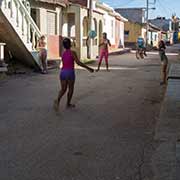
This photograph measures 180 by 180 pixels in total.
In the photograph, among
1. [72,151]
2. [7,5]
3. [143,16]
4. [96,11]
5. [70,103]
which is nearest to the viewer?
[72,151]

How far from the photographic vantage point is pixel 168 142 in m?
6.59

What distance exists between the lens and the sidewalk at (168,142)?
5.22 m

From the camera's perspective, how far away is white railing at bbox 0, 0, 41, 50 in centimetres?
1672

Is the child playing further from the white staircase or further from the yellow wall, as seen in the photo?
the yellow wall

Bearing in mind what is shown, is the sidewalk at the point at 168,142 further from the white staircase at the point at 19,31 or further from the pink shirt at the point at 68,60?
the white staircase at the point at 19,31

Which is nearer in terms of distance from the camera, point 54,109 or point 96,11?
point 54,109

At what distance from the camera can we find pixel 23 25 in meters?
18.1

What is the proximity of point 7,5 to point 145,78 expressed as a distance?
20.2ft

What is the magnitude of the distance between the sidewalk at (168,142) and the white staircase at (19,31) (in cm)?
852

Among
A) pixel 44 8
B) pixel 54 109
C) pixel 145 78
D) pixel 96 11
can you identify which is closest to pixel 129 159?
pixel 54 109

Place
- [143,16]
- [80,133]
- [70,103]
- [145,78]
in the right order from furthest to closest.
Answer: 1. [143,16]
2. [145,78]
3. [70,103]
4. [80,133]

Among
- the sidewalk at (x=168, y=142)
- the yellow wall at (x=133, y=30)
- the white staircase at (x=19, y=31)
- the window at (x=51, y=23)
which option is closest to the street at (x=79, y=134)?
the sidewalk at (x=168, y=142)

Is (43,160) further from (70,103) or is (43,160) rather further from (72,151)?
(70,103)

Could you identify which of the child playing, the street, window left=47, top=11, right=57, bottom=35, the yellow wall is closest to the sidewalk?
the street
